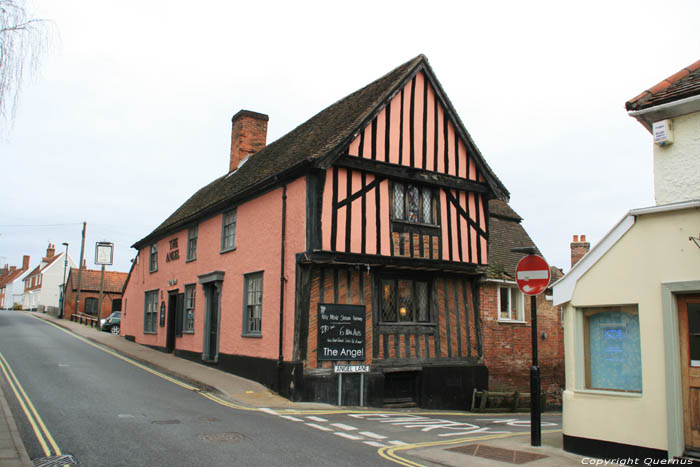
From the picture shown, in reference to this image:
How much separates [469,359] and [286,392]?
5835 mm

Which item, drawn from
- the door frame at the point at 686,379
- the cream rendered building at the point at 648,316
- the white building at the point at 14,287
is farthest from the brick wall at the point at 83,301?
the door frame at the point at 686,379

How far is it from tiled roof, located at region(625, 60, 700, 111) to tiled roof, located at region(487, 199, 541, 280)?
995 centimetres

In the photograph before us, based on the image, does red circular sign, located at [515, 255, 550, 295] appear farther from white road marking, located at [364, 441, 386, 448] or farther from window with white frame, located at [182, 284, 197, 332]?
window with white frame, located at [182, 284, 197, 332]

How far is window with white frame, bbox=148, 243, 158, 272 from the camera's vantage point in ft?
83.2

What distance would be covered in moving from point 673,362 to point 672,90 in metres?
3.67

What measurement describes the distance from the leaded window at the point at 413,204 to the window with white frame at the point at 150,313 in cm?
1369

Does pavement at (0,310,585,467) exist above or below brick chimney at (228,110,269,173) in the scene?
below

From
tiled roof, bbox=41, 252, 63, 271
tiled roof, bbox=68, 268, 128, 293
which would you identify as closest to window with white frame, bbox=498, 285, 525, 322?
tiled roof, bbox=68, 268, 128, 293

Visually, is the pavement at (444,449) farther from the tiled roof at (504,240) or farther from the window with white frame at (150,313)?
the window with white frame at (150,313)

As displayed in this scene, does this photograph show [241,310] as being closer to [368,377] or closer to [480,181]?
[368,377]

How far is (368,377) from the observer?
14.1 metres

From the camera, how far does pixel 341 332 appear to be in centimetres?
1391

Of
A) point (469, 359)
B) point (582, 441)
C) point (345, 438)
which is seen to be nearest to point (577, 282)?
point (582, 441)

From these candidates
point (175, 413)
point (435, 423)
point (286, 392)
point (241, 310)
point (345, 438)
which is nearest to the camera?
point (345, 438)
